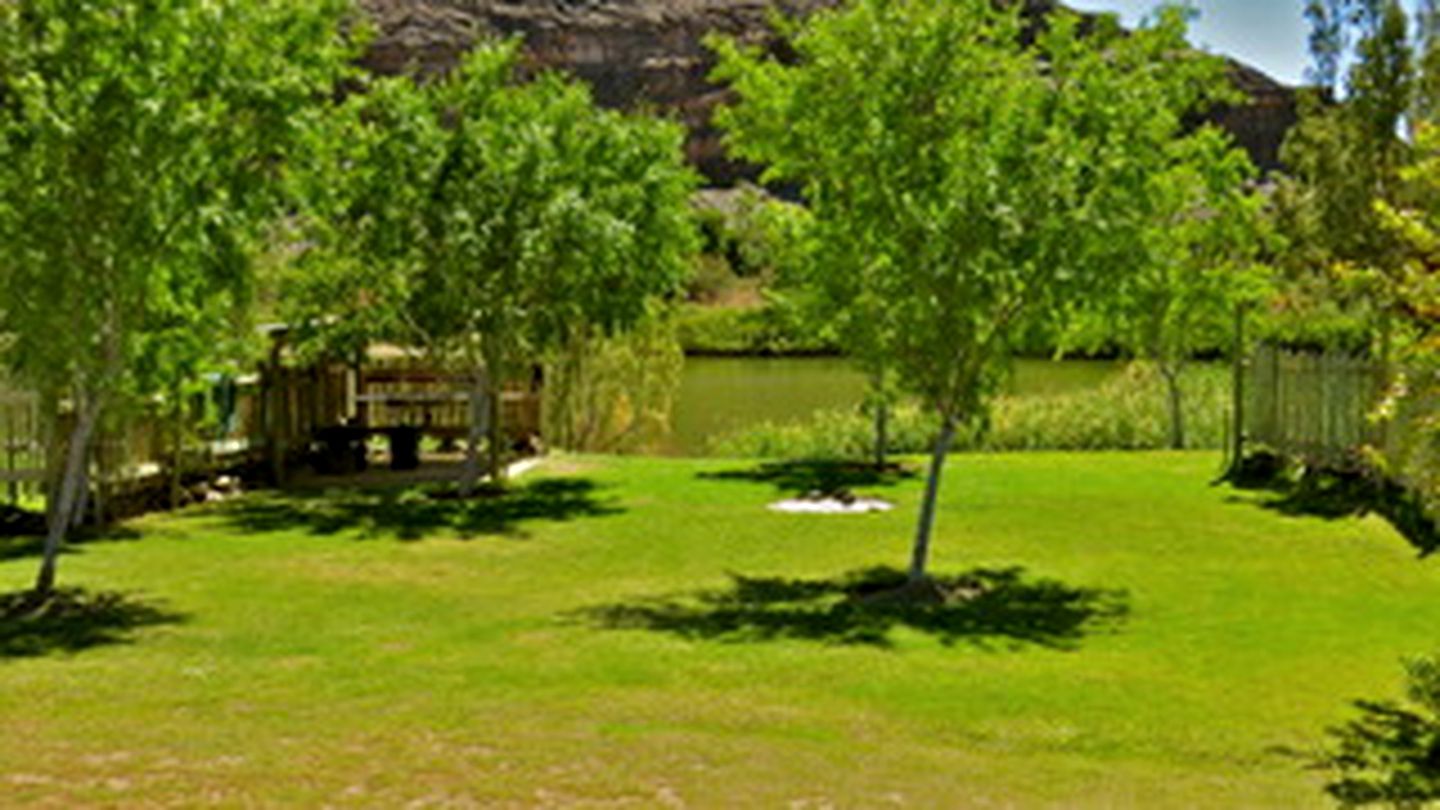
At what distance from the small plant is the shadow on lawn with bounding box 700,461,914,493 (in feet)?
48.0

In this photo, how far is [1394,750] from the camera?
10734mm

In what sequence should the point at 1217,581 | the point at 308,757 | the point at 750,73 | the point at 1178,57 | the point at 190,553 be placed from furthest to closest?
the point at 1178,57, the point at 750,73, the point at 190,553, the point at 1217,581, the point at 308,757

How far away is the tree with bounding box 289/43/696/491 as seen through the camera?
949 inches

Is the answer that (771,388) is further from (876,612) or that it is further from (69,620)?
(69,620)

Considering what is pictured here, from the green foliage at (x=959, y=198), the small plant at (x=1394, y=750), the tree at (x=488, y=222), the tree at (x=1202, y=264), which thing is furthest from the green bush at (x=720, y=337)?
the small plant at (x=1394, y=750)

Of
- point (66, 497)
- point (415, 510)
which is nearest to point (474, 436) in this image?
point (415, 510)

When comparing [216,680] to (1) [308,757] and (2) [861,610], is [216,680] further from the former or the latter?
(2) [861,610]

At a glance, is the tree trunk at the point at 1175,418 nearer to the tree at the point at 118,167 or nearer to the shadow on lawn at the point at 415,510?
the shadow on lawn at the point at 415,510

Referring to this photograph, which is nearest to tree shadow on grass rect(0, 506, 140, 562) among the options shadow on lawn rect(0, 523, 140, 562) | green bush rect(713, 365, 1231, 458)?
shadow on lawn rect(0, 523, 140, 562)

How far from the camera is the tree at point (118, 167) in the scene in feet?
48.4

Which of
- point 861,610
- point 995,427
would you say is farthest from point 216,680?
point 995,427

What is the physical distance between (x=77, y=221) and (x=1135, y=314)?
11.5 metres

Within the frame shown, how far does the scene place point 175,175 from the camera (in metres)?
15.4

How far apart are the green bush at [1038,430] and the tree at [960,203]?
15.4m
